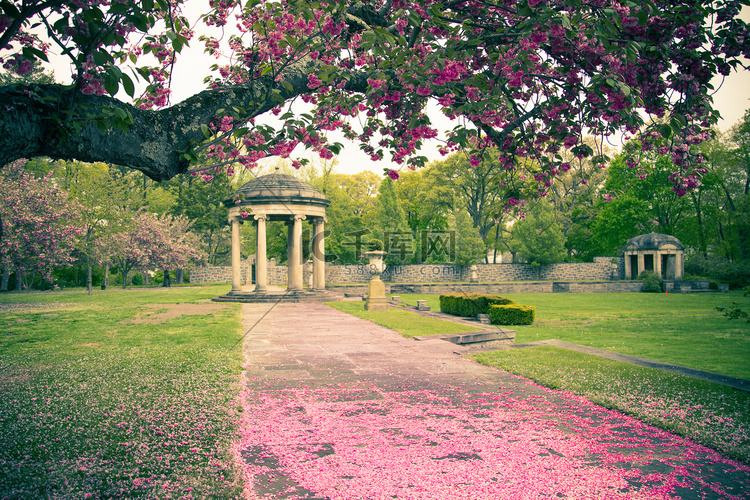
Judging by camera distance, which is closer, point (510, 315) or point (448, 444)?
point (448, 444)

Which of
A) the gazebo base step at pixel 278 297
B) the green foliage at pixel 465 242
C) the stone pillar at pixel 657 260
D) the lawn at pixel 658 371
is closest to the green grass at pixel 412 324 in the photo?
the lawn at pixel 658 371

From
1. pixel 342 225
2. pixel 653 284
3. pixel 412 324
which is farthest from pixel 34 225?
pixel 653 284

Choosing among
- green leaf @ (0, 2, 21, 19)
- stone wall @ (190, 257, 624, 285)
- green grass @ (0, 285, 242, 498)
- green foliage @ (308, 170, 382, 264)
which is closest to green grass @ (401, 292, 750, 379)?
green grass @ (0, 285, 242, 498)

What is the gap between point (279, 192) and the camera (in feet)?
73.7

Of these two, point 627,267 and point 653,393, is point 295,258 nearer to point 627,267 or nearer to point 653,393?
point 653,393

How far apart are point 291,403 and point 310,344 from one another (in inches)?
162

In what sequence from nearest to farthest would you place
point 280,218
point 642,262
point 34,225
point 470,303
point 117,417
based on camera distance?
point 117,417 < point 470,303 < point 34,225 < point 280,218 < point 642,262

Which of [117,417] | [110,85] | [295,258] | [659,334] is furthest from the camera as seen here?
[295,258]

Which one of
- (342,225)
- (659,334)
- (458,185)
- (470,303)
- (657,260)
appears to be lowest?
(659,334)

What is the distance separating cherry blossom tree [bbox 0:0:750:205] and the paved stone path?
2.56 m

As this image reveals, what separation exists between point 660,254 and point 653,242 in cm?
114

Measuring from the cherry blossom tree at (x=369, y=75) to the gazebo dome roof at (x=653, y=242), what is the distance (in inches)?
1477

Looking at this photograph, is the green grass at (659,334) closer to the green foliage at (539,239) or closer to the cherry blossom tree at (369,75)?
the cherry blossom tree at (369,75)

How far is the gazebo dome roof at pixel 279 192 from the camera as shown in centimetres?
2184
